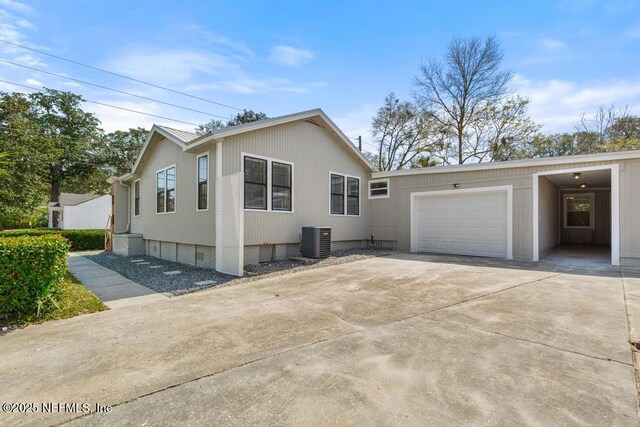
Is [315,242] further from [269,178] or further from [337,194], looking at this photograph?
[337,194]

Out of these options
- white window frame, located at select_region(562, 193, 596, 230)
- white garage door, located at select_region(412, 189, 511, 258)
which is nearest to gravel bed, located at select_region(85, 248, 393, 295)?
white garage door, located at select_region(412, 189, 511, 258)

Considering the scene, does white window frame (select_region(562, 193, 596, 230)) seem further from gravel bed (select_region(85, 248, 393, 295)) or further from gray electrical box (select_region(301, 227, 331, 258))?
gray electrical box (select_region(301, 227, 331, 258))

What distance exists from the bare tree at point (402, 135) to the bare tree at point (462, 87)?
1136 millimetres

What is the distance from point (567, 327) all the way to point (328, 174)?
27.0 ft

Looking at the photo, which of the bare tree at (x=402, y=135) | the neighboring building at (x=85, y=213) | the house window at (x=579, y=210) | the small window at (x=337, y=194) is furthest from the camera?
the neighboring building at (x=85, y=213)

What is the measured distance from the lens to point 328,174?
11.1 metres

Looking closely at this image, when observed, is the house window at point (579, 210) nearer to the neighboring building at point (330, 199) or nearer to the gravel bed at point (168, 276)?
the neighboring building at point (330, 199)

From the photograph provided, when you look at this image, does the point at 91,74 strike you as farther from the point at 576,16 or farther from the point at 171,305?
the point at 576,16

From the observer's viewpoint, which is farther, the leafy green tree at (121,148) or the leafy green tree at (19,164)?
the leafy green tree at (121,148)

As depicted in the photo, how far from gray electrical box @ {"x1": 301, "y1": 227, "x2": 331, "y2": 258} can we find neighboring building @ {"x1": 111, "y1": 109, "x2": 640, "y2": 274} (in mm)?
417

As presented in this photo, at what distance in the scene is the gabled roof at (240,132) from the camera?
7.90 m

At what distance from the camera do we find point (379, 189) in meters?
12.8

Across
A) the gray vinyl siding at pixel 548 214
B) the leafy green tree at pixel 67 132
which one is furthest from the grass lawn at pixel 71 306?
the leafy green tree at pixel 67 132

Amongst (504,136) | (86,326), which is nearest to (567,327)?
(86,326)
